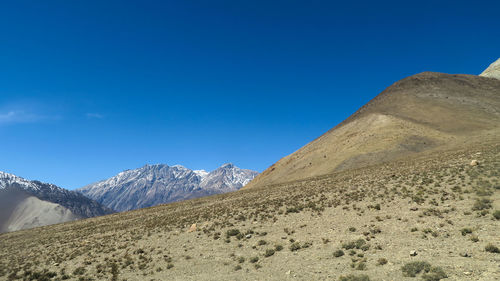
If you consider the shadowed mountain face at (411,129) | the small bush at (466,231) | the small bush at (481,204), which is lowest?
the small bush at (466,231)

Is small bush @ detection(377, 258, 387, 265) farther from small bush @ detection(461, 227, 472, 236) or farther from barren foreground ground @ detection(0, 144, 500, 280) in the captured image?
small bush @ detection(461, 227, 472, 236)

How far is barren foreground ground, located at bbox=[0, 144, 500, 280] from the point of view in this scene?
11875 mm

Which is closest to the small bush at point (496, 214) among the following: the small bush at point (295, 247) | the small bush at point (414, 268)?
the small bush at point (414, 268)

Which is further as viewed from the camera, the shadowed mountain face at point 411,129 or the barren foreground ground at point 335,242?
the shadowed mountain face at point 411,129

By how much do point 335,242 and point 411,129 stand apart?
6578 cm

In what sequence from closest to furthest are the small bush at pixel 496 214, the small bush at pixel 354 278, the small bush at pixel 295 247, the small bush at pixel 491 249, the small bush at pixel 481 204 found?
the small bush at pixel 354 278
the small bush at pixel 491 249
the small bush at pixel 496 214
the small bush at pixel 295 247
the small bush at pixel 481 204

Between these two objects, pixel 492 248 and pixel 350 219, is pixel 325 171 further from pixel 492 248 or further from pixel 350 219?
pixel 492 248

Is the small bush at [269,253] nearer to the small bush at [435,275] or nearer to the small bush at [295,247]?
the small bush at [295,247]

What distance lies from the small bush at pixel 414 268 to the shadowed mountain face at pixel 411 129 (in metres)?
46.7

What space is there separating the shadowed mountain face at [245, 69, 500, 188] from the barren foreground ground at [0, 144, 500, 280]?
31.2 metres

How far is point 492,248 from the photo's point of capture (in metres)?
11.3

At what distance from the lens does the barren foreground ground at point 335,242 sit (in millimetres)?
11875

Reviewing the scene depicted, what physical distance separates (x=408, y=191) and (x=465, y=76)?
139 meters

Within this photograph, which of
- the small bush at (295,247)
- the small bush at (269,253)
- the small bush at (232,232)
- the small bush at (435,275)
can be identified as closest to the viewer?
the small bush at (435,275)
